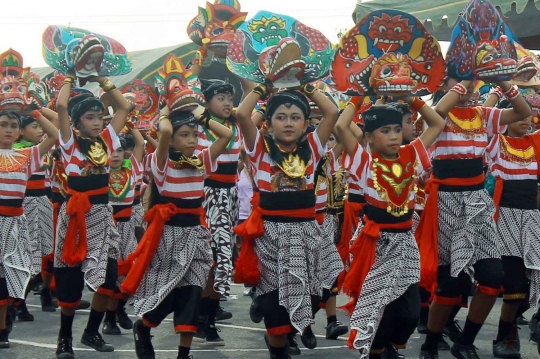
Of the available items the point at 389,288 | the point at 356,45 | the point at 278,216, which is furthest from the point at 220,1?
the point at 389,288

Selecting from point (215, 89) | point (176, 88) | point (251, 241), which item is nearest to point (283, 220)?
point (251, 241)

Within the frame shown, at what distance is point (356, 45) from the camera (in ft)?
22.4

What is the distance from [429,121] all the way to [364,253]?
3.76ft

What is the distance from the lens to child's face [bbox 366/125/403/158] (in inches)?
261

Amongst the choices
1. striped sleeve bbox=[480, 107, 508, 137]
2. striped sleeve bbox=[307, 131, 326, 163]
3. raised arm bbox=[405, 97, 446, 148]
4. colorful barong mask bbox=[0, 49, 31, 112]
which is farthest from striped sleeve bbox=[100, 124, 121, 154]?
striped sleeve bbox=[480, 107, 508, 137]

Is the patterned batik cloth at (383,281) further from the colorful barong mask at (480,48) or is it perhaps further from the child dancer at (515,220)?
the colorful barong mask at (480,48)

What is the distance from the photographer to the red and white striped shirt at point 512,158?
302 inches

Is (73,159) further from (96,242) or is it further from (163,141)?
(163,141)

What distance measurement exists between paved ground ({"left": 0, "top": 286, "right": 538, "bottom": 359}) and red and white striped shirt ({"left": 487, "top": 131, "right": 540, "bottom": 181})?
149cm

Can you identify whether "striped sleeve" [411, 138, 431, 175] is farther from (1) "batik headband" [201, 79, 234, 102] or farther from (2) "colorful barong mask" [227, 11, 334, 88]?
(1) "batik headband" [201, 79, 234, 102]

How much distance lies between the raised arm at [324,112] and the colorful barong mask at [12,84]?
2.58 meters

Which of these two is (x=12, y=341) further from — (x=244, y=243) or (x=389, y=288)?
(x=389, y=288)

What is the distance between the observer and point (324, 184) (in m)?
8.68

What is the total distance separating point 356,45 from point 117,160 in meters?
3.58
